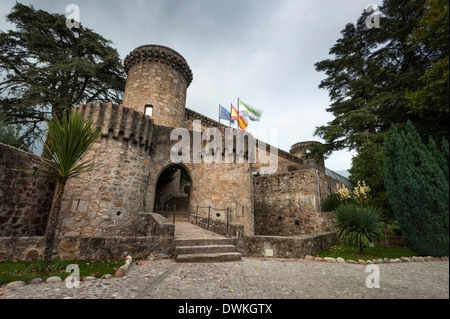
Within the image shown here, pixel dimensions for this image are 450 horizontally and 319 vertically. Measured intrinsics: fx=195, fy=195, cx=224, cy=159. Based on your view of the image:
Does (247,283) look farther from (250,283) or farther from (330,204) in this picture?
(330,204)

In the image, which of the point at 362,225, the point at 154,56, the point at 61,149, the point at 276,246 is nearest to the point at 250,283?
the point at 276,246

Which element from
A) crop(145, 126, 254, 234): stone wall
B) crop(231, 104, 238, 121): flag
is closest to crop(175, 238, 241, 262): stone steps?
crop(145, 126, 254, 234): stone wall

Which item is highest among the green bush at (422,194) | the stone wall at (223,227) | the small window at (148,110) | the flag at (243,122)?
the flag at (243,122)

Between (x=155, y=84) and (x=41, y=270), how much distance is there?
581 inches

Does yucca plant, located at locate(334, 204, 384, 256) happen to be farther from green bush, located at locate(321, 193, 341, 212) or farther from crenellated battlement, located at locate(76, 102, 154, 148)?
crenellated battlement, located at locate(76, 102, 154, 148)

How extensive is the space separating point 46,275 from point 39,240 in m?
1.80

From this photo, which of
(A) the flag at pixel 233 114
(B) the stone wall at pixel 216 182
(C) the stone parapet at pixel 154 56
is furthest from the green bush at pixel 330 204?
(C) the stone parapet at pixel 154 56

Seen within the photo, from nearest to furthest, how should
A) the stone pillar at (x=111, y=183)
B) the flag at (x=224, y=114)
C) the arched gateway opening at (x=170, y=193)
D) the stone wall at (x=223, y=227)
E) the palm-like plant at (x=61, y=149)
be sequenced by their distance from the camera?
the palm-like plant at (x=61, y=149) → the stone wall at (x=223, y=227) → the stone pillar at (x=111, y=183) → the arched gateway opening at (x=170, y=193) → the flag at (x=224, y=114)

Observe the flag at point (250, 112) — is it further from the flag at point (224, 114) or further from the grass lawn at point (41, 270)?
the grass lawn at point (41, 270)

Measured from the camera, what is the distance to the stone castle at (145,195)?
6.43 meters

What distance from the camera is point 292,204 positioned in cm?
1355

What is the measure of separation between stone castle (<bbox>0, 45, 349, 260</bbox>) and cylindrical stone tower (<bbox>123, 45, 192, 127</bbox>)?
0.27ft

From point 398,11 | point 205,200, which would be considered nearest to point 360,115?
point 398,11

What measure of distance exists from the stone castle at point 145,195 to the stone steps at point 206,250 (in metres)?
0.42
